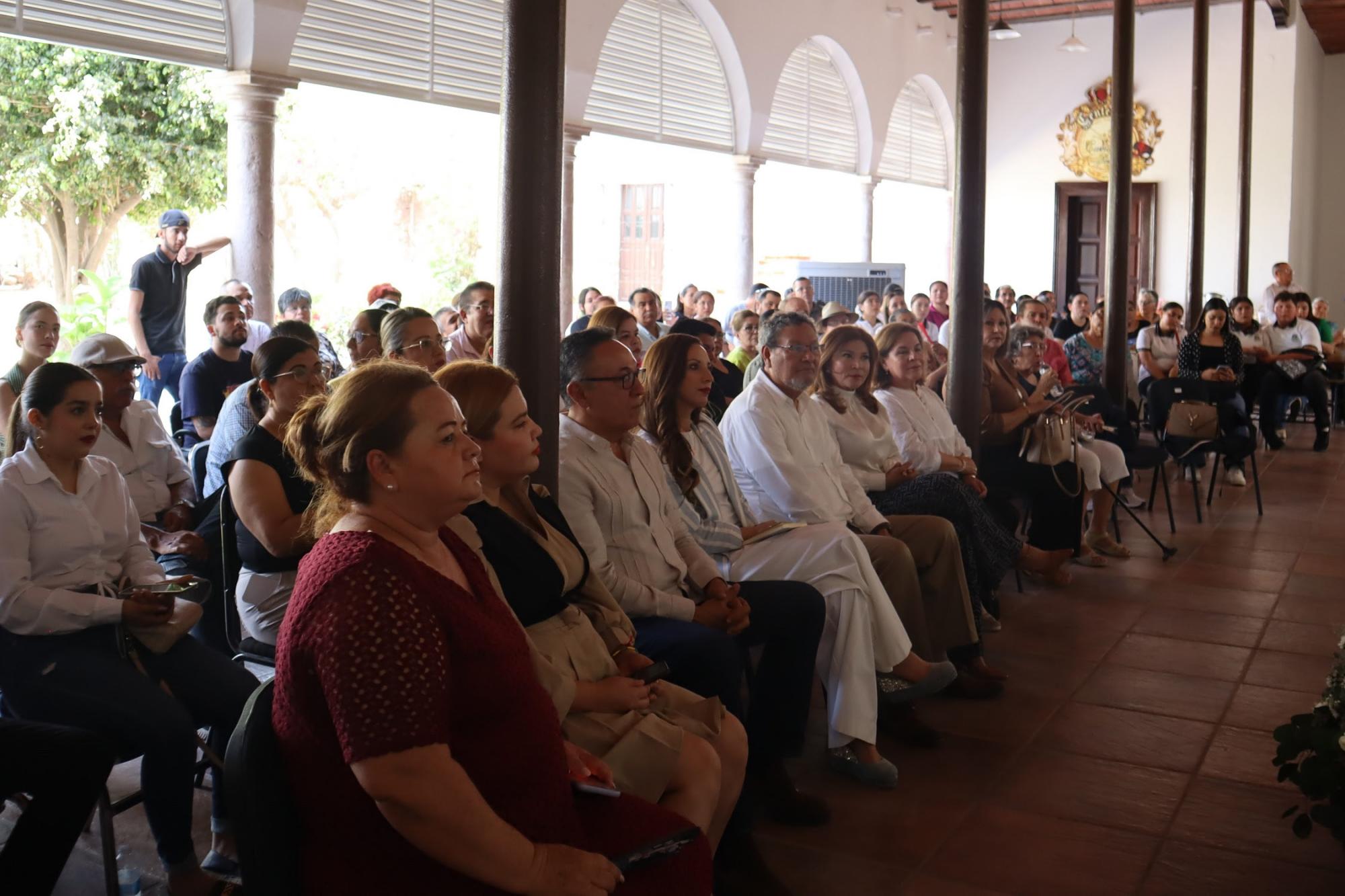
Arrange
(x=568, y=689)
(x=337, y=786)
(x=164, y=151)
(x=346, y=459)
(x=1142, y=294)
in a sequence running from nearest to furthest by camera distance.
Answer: (x=337, y=786), (x=346, y=459), (x=568, y=689), (x=1142, y=294), (x=164, y=151)

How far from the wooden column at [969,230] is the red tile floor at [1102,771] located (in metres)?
0.83

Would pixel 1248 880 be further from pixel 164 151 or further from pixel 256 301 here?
pixel 164 151

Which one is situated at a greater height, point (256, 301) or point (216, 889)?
point (256, 301)

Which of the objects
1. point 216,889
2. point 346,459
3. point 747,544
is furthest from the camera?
point 747,544

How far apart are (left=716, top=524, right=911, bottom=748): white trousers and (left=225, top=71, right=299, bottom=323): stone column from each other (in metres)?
4.65

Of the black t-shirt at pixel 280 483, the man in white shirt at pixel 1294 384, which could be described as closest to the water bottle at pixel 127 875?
the black t-shirt at pixel 280 483

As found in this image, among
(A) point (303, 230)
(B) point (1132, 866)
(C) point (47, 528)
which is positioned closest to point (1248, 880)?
(B) point (1132, 866)

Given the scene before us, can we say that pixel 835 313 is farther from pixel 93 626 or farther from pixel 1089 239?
pixel 1089 239

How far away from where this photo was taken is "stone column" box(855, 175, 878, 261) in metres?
14.1

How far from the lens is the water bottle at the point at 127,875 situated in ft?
8.37

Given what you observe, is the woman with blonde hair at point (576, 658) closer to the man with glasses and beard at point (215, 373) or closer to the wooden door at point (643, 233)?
the man with glasses and beard at point (215, 373)

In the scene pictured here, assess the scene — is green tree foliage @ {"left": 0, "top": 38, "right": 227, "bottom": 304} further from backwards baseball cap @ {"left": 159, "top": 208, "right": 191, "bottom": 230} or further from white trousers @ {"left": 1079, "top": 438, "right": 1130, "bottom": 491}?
white trousers @ {"left": 1079, "top": 438, "right": 1130, "bottom": 491}

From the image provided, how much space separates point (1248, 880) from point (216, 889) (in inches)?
83.2

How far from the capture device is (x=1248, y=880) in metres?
2.69
